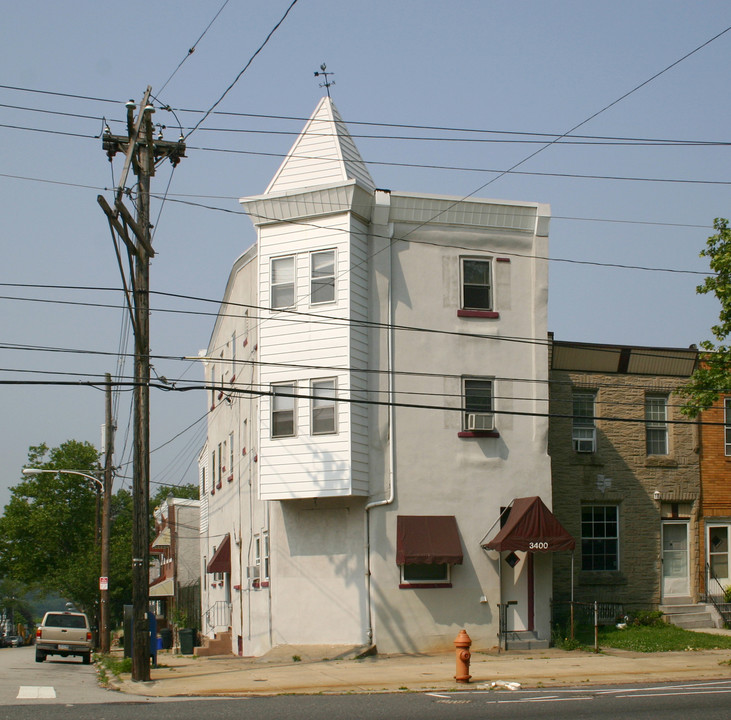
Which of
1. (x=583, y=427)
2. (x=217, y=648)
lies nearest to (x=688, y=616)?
(x=583, y=427)

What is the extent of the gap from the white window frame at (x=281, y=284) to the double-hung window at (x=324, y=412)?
226 centimetres

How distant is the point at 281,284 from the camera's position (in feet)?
78.9

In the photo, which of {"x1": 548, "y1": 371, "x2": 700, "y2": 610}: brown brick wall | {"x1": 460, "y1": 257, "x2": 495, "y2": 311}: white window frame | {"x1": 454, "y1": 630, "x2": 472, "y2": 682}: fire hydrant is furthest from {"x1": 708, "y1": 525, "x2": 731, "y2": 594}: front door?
{"x1": 454, "y1": 630, "x2": 472, "y2": 682}: fire hydrant

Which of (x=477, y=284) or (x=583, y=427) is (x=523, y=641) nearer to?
(x=583, y=427)

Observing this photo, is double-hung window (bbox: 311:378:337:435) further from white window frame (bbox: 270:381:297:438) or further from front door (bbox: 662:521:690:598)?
front door (bbox: 662:521:690:598)

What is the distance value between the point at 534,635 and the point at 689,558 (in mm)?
6574

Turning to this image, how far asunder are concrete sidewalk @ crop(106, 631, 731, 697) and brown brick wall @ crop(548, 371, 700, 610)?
4.25 metres

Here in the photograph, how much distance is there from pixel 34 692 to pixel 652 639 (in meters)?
14.1

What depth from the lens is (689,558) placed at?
27203mm

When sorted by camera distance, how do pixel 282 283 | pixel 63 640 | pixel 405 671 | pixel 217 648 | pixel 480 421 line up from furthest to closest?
pixel 63 640 < pixel 217 648 < pixel 282 283 < pixel 480 421 < pixel 405 671

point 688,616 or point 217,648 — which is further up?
point 688,616

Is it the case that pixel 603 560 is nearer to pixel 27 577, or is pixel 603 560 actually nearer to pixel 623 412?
pixel 623 412

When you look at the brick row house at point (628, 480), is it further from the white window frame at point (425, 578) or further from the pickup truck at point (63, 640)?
the pickup truck at point (63, 640)

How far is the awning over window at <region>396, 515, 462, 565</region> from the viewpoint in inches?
878
